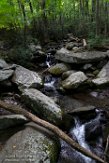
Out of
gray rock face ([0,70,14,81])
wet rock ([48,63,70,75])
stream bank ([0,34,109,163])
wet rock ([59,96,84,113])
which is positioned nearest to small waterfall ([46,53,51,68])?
stream bank ([0,34,109,163])

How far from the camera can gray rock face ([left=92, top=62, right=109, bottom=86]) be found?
9.74 meters

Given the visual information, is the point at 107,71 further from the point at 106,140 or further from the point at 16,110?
the point at 16,110

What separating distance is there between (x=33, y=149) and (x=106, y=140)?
213cm

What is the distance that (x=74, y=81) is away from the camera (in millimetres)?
9734

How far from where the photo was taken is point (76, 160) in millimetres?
5867

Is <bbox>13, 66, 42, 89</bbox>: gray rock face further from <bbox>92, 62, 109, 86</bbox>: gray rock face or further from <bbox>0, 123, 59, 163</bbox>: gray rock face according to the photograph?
<bbox>0, 123, 59, 163</bbox>: gray rock face

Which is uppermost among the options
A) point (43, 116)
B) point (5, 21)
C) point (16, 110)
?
point (5, 21)

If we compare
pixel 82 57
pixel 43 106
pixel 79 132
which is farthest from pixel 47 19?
pixel 79 132

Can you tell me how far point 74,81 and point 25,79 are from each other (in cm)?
209

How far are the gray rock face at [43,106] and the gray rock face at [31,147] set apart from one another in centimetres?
69

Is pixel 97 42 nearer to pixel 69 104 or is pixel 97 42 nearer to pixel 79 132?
pixel 69 104

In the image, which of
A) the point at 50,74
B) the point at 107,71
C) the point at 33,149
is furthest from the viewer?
the point at 50,74

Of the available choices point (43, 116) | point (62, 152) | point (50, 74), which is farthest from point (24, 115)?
point (50, 74)

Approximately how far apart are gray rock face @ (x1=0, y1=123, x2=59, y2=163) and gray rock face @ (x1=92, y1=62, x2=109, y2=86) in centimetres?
432
